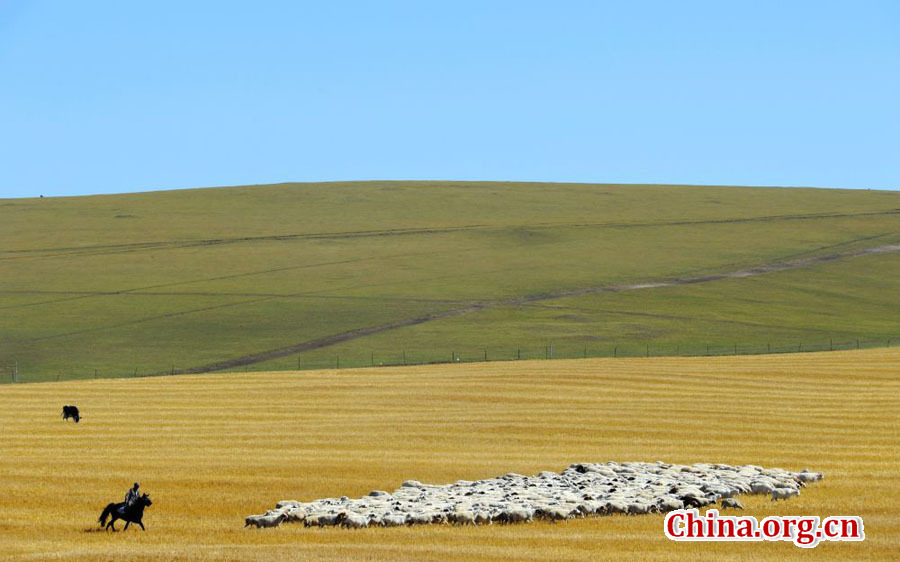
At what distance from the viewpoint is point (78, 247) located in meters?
109

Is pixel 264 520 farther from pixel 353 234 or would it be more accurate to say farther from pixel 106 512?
pixel 353 234

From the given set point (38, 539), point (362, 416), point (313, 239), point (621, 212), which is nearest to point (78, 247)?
point (313, 239)

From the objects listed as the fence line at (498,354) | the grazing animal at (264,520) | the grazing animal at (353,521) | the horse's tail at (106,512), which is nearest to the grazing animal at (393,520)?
the grazing animal at (353,521)

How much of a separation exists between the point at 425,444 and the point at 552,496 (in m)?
11.9

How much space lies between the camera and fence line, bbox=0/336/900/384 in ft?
220

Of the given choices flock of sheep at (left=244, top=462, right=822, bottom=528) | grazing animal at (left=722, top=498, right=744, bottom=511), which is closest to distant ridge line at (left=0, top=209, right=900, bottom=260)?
flock of sheep at (left=244, top=462, right=822, bottom=528)

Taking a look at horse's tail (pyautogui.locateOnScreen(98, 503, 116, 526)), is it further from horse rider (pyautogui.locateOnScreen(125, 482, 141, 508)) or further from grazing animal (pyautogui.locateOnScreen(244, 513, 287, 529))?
grazing animal (pyautogui.locateOnScreen(244, 513, 287, 529))

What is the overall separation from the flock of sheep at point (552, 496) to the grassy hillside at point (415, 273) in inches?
1649

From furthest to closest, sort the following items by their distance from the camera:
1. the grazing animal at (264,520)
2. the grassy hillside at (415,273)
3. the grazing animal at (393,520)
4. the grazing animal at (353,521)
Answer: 1. the grassy hillside at (415,273)
2. the grazing animal at (264,520)
3. the grazing animal at (393,520)
4. the grazing animal at (353,521)

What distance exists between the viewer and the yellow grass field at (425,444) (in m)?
22.0

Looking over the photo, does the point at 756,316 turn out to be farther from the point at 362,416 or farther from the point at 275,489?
the point at 275,489

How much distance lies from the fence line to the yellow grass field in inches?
224

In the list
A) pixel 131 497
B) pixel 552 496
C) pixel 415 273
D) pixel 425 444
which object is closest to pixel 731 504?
pixel 552 496

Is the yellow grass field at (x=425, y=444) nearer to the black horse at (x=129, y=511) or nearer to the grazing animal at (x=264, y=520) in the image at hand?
the grazing animal at (x=264, y=520)
